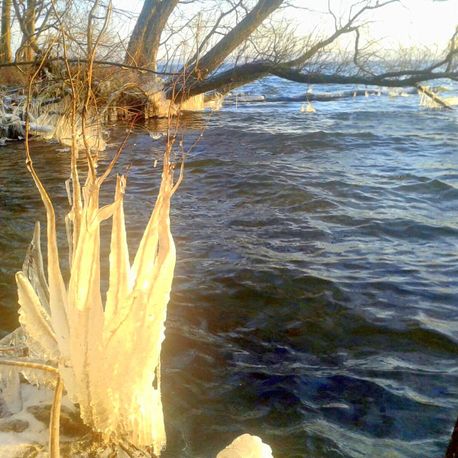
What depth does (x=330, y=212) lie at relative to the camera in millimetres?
7859

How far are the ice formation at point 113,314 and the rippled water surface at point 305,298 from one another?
0.49 meters

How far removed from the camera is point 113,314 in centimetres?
262

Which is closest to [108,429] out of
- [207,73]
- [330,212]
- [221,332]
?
[221,332]

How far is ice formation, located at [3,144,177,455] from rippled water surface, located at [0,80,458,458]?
0.49 meters

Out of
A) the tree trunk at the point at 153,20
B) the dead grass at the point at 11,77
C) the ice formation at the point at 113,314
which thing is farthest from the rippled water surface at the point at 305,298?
the tree trunk at the point at 153,20

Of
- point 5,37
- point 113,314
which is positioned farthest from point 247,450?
point 5,37

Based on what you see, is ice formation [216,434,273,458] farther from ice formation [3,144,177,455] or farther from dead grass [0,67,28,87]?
dead grass [0,67,28,87]

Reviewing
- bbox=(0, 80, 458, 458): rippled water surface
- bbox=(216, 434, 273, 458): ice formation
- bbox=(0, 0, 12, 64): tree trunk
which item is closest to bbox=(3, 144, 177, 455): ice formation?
bbox=(0, 80, 458, 458): rippled water surface

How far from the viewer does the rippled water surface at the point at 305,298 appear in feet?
11.0

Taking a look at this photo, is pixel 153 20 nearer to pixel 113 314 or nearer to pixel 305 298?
pixel 305 298

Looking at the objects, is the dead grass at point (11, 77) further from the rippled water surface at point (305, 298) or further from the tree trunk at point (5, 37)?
the rippled water surface at point (305, 298)

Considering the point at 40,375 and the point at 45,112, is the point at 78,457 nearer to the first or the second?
the point at 40,375

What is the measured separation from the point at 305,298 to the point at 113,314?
2793 mm

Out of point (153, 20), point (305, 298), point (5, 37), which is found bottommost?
point (305, 298)
